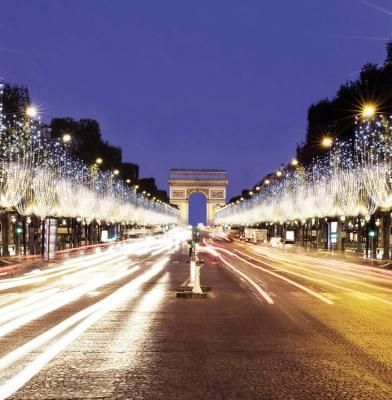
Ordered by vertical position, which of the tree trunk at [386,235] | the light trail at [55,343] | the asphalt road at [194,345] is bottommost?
the asphalt road at [194,345]

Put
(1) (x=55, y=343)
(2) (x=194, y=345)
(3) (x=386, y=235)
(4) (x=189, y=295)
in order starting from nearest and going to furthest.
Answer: (2) (x=194, y=345) → (1) (x=55, y=343) → (4) (x=189, y=295) → (3) (x=386, y=235)

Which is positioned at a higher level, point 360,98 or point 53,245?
point 360,98

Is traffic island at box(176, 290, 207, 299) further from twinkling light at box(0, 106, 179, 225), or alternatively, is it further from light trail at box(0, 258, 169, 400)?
twinkling light at box(0, 106, 179, 225)

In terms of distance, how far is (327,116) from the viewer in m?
75.8

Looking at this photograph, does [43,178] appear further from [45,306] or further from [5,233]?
[45,306]

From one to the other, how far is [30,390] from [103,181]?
250ft

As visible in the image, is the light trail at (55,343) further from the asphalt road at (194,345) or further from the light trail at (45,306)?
the light trail at (45,306)

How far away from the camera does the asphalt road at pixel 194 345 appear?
8.63m

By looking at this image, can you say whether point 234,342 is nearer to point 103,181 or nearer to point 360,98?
point 360,98

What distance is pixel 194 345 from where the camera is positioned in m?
11.7

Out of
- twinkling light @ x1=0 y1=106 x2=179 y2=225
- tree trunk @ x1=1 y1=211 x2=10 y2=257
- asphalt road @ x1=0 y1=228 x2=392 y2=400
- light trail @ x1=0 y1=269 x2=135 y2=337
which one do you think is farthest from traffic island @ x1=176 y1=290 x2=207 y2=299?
tree trunk @ x1=1 y1=211 x2=10 y2=257

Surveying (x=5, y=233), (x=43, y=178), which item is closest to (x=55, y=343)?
(x=5, y=233)

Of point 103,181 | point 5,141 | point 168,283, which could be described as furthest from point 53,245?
point 103,181

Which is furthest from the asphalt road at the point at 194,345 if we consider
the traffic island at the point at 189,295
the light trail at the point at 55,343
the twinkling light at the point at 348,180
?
the twinkling light at the point at 348,180
